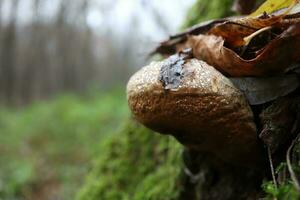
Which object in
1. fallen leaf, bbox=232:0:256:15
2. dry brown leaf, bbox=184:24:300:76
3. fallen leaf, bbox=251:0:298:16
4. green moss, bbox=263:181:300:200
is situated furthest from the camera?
fallen leaf, bbox=232:0:256:15

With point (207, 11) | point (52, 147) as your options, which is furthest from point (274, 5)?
point (52, 147)

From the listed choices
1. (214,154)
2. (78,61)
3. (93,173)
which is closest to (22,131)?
(93,173)

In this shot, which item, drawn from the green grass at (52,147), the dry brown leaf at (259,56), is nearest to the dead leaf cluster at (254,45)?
the dry brown leaf at (259,56)

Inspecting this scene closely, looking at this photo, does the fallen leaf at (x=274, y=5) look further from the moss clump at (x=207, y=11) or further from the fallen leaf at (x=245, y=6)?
the moss clump at (x=207, y=11)

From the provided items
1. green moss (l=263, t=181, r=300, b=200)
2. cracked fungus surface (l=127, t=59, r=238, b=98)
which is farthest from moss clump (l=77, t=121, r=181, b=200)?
green moss (l=263, t=181, r=300, b=200)

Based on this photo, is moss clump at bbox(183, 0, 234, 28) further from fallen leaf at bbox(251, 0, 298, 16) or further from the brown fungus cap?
the brown fungus cap

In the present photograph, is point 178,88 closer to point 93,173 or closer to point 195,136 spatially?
point 195,136
